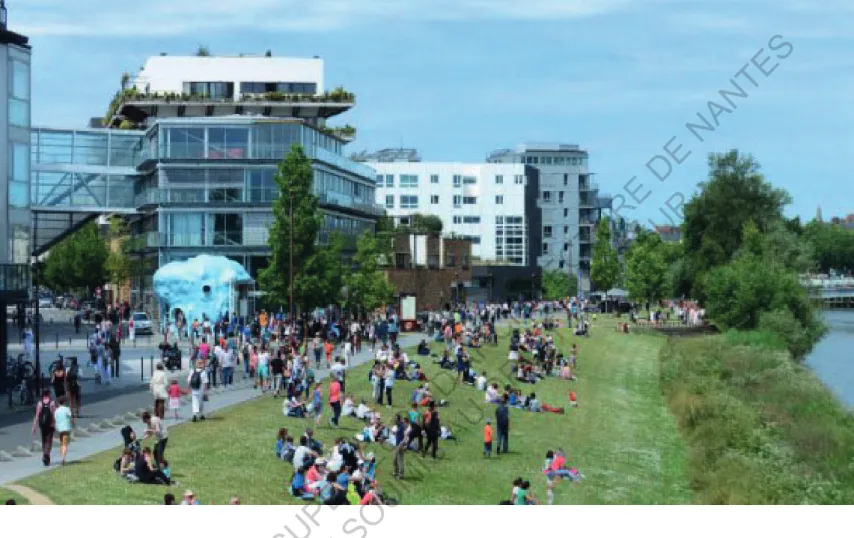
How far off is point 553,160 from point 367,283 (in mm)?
80355

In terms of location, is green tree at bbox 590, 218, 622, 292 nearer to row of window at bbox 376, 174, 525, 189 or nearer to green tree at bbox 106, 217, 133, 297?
row of window at bbox 376, 174, 525, 189

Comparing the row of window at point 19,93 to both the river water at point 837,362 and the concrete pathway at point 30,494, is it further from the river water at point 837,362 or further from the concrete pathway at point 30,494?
the river water at point 837,362

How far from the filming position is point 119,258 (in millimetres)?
88188

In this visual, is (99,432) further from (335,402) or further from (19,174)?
(19,174)

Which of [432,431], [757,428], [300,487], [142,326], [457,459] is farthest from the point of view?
[142,326]

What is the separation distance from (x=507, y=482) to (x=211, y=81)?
68543 millimetres

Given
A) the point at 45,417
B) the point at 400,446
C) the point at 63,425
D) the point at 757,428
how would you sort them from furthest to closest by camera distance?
the point at 757,428 < the point at 400,446 < the point at 63,425 < the point at 45,417

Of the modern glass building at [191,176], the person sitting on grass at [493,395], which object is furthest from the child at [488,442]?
the modern glass building at [191,176]

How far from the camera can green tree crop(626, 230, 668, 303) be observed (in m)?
100

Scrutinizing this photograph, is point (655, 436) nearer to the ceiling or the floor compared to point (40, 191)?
nearer to the floor

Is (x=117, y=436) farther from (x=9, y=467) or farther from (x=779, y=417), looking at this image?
(x=779, y=417)

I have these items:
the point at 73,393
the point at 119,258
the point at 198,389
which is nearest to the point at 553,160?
the point at 119,258
